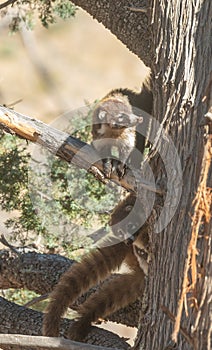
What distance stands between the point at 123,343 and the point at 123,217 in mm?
777

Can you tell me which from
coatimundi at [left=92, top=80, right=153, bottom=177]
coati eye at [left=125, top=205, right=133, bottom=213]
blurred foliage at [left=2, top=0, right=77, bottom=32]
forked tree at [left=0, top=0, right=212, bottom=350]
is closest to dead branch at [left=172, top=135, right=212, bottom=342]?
forked tree at [left=0, top=0, right=212, bottom=350]

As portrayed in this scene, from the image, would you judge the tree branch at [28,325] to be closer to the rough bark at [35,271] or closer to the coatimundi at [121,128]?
the rough bark at [35,271]

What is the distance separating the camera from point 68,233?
16.9 feet

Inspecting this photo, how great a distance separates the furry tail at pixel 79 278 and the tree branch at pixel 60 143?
81cm

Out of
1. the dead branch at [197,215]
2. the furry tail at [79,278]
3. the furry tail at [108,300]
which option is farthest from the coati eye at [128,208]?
the dead branch at [197,215]

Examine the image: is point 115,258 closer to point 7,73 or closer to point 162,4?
point 162,4

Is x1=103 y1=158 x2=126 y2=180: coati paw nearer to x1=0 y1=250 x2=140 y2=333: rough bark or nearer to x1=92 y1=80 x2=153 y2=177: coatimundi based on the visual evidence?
x1=92 y1=80 x2=153 y2=177: coatimundi

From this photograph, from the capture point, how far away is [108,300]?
4316 mm

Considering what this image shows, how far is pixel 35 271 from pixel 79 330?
28.6 inches

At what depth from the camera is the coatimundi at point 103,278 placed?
409 centimetres

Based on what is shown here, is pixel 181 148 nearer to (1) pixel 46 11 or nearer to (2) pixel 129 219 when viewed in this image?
(2) pixel 129 219

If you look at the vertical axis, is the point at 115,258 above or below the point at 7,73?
below

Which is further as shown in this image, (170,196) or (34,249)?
(34,249)

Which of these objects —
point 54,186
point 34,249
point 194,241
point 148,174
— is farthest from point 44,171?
point 194,241
